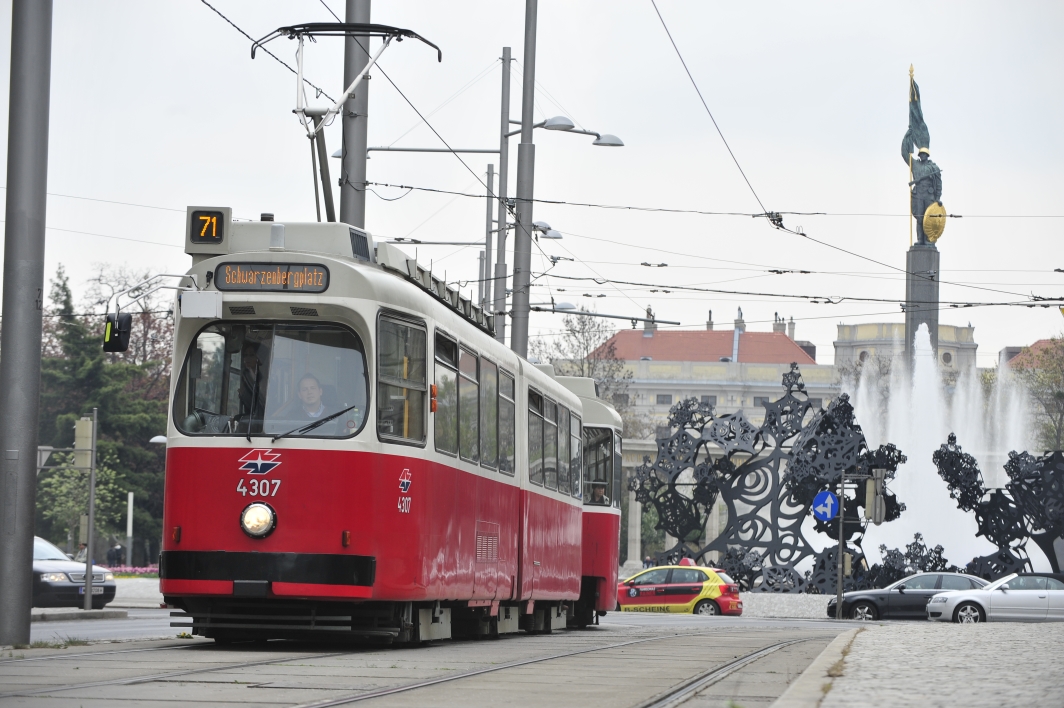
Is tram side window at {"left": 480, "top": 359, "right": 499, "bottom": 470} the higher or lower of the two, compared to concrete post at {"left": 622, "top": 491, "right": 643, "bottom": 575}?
higher

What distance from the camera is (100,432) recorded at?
220 feet

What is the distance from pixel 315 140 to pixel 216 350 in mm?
4084

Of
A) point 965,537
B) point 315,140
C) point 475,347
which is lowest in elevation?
point 965,537

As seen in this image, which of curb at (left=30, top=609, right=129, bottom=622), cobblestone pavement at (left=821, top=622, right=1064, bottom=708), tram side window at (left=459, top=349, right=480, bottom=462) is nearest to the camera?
cobblestone pavement at (left=821, top=622, right=1064, bottom=708)

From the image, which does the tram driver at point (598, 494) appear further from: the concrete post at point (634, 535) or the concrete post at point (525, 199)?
the concrete post at point (634, 535)

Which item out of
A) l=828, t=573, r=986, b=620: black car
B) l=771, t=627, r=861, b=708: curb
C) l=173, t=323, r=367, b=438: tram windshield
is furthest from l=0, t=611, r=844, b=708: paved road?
l=828, t=573, r=986, b=620: black car

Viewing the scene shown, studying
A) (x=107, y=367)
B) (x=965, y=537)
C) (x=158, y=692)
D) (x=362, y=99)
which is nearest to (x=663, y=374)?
(x=107, y=367)

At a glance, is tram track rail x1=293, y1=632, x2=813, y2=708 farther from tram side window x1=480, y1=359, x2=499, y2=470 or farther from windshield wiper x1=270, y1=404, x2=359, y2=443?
windshield wiper x1=270, y1=404, x2=359, y2=443

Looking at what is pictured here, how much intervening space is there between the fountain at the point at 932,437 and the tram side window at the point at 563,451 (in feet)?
76.1

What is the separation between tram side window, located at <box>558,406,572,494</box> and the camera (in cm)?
2028

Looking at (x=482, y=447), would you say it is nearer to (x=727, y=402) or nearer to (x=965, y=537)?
(x=965, y=537)

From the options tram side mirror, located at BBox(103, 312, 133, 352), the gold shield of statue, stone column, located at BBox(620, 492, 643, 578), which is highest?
the gold shield of statue

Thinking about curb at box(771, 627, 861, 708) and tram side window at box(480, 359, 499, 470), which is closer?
curb at box(771, 627, 861, 708)

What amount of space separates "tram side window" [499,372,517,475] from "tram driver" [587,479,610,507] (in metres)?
7.04
